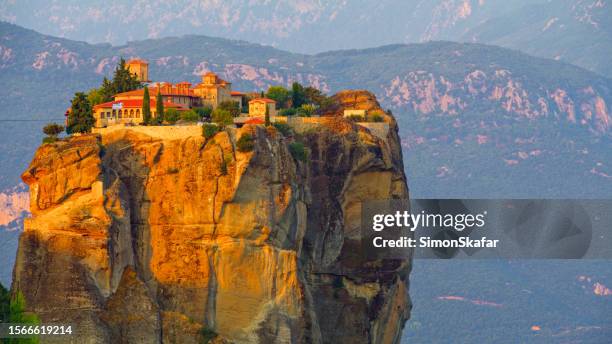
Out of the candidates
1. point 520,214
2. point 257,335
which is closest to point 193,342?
point 257,335

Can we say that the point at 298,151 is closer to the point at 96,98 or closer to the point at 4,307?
the point at 96,98

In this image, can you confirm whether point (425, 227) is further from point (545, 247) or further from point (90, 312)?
point (90, 312)

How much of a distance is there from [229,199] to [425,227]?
699 inches

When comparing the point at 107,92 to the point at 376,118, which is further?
the point at 376,118

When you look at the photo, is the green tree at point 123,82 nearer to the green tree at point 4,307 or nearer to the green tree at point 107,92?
the green tree at point 107,92

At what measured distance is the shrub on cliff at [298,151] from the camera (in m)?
107

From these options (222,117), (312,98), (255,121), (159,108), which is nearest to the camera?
(222,117)

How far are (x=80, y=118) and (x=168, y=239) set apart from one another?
29.0 ft

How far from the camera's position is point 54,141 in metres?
101

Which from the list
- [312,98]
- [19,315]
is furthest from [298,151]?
[19,315]

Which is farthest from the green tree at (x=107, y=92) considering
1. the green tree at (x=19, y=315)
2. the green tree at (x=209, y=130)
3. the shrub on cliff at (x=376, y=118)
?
the green tree at (x=19, y=315)

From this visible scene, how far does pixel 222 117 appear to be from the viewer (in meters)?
107

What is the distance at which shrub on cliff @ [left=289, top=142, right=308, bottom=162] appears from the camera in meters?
107

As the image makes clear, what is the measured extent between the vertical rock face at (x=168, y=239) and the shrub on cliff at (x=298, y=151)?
1.35 m
